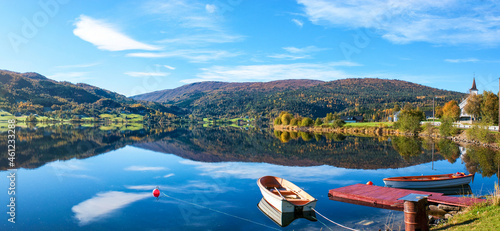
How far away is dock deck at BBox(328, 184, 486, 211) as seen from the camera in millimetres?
18886

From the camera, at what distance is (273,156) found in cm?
4409

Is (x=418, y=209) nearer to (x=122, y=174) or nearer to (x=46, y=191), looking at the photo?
(x=46, y=191)

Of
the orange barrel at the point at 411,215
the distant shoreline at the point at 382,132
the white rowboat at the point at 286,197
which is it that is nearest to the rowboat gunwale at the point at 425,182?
the white rowboat at the point at 286,197

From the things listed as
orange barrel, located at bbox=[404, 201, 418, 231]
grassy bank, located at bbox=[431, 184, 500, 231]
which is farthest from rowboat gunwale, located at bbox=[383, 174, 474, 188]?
orange barrel, located at bbox=[404, 201, 418, 231]

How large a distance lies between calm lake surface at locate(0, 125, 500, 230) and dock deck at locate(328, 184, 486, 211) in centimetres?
100

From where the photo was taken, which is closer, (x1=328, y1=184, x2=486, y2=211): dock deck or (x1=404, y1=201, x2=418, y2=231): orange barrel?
(x1=404, y1=201, x2=418, y2=231): orange barrel

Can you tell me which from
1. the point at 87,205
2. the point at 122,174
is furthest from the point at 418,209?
the point at 122,174

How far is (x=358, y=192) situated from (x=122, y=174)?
2037cm

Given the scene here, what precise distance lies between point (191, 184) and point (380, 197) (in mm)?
13881

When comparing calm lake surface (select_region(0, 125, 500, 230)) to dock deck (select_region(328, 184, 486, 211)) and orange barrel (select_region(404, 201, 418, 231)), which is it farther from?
orange barrel (select_region(404, 201, 418, 231))

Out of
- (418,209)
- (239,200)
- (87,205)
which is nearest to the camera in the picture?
(418,209)

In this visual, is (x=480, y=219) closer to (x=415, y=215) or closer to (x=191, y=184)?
(x=415, y=215)

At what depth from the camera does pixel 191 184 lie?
1016 inches

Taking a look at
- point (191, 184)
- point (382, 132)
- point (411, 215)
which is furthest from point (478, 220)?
A: point (382, 132)
